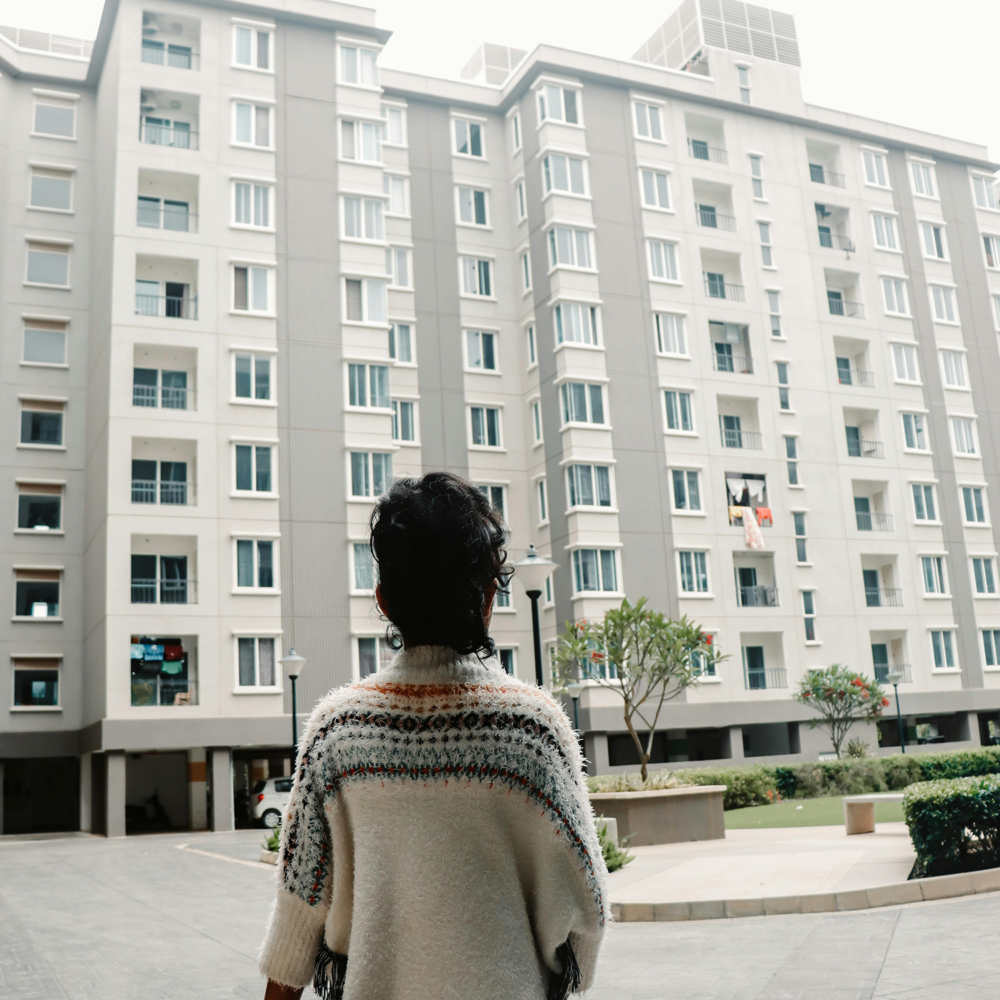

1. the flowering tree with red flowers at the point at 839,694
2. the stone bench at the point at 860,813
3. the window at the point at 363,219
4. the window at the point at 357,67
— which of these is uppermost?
the window at the point at 357,67

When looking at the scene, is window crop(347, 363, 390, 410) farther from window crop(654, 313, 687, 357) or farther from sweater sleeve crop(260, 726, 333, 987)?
sweater sleeve crop(260, 726, 333, 987)

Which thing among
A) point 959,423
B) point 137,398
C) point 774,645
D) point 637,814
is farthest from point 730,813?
point 959,423

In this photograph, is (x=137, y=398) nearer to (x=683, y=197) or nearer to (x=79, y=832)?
(x=79, y=832)

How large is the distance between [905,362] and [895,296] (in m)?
2.97

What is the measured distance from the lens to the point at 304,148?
125ft

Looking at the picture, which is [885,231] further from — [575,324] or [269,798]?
[269,798]

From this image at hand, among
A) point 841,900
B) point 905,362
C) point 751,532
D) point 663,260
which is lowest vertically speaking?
point 841,900

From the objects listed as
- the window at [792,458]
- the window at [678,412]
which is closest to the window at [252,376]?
the window at [678,412]

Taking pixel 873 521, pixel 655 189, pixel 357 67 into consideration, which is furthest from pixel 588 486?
pixel 357 67

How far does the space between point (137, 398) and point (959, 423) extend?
33584 mm

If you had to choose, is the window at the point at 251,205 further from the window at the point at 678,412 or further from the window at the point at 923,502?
the window at the point at 923,502

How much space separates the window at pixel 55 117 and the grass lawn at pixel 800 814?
106 feet

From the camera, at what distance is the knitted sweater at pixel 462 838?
2.20 m

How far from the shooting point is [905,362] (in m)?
47.0
